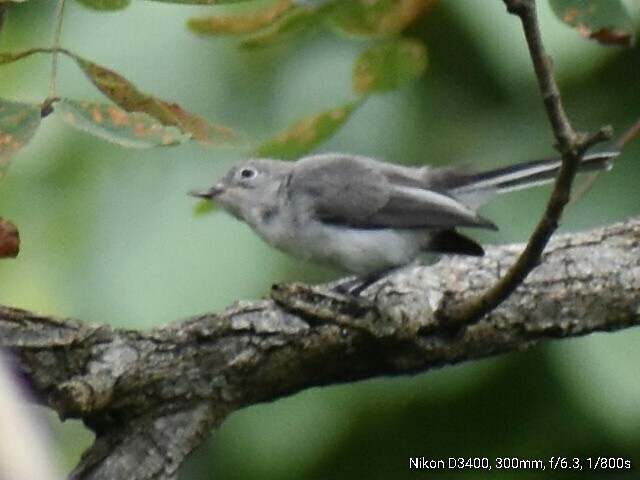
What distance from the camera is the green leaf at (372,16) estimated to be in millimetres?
1325

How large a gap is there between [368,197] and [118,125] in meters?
1.12

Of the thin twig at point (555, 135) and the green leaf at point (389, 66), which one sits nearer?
the thin twig at point (555, 135)

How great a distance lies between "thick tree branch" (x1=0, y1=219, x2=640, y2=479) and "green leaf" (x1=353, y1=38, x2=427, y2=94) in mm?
397

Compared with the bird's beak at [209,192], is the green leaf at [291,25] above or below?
above

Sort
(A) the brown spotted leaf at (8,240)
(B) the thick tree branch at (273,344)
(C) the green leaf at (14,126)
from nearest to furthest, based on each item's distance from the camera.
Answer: (C) the green leaf at (14,126) → (A) the brown spotted leaf at (8,240) → (B) the thick tree branch at (273,344)

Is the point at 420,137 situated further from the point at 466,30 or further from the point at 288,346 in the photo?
the point at 288,346

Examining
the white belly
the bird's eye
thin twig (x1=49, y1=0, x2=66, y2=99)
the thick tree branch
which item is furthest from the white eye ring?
thin twig (x1=49, y1=0, x2=66, y2=99)

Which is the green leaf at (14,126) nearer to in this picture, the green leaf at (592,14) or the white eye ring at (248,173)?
the green leaf at (592,14)

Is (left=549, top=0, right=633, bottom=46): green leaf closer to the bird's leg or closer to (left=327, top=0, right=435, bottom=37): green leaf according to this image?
(left=327, top=0, right=435, bottom=37): green leaf

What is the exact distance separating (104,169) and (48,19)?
0.49m

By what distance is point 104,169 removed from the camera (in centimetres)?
258

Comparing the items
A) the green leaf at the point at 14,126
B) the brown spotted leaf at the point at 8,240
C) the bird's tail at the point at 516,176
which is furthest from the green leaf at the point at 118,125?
the bird's tail at the point at 516,176

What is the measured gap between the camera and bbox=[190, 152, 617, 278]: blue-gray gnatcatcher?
1949 millimetres

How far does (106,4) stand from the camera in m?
1.17
